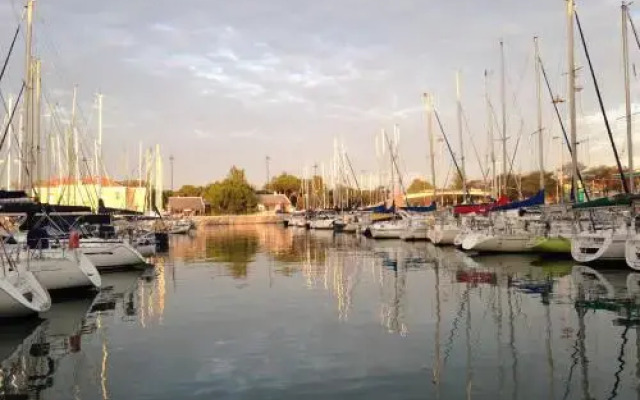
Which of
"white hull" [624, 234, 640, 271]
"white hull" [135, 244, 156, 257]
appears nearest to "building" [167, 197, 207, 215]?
"white hull" [135, 244, 156, 257]

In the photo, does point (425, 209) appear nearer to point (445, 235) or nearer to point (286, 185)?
point (445, 235)

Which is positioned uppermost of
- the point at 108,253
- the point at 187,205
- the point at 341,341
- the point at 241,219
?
the point at 187,205

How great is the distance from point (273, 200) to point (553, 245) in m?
129

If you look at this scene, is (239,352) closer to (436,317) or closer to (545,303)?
(436,317)

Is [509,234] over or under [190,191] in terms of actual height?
under

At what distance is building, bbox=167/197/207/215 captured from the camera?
147 m

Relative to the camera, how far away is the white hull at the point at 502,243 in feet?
114

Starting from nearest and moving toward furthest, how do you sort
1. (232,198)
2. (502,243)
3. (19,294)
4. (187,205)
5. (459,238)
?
(19,294)
(502,243)
(459,238)
(232,198)
(187,205)

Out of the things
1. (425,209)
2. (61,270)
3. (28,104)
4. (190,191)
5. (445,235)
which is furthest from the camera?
(190,191)

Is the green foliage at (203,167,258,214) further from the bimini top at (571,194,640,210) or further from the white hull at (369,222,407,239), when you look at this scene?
the bimini top at (571,194,640,210)

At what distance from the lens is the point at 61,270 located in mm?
20406

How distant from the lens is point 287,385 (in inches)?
399

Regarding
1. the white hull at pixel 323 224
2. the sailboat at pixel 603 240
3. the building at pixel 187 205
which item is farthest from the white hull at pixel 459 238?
the building at pixel 187 205

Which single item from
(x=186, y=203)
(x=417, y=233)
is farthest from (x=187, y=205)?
(x=417, y=233)
